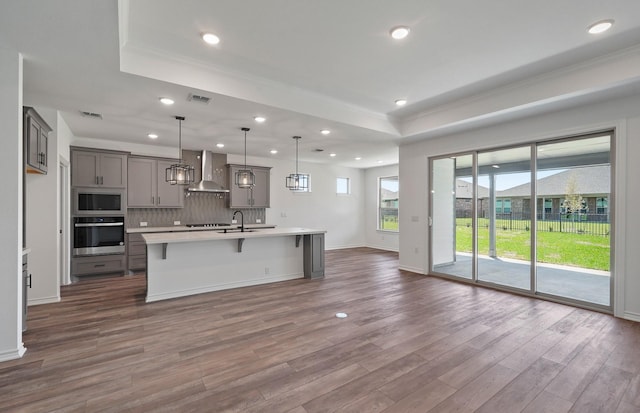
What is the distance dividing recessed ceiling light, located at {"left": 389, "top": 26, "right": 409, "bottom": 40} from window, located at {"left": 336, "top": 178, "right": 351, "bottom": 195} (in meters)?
6.90

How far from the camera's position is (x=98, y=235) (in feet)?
18.5

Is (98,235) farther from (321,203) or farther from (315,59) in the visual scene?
(321,203)

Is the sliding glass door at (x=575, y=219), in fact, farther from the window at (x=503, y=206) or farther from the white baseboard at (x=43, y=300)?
the white baseboard at (x=43, y=300)

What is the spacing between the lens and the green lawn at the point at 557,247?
4066 millimetres

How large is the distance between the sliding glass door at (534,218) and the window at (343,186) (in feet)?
14.0

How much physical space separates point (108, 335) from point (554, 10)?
17.3ft

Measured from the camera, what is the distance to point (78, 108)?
4223 millimetres

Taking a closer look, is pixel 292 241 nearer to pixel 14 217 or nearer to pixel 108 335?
pixel 108 335

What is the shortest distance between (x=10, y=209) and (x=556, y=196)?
6.50 metres

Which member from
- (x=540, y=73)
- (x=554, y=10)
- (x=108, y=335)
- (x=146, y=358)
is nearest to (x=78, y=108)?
(x=108, y=335)

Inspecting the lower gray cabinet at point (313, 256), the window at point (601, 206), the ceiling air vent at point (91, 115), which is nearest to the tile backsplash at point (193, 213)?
the ceiling air vent at point (91, 115)

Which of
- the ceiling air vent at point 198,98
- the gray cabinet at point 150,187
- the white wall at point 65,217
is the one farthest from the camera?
the gray cabinet at point 150,187

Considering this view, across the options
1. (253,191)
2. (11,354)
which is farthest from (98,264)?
(253,191)

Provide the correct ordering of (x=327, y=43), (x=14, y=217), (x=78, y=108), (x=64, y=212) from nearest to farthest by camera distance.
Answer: (x=14, y=217)
(x=327, y=43)
(x=78, y=108)
(x=64, y=212)
